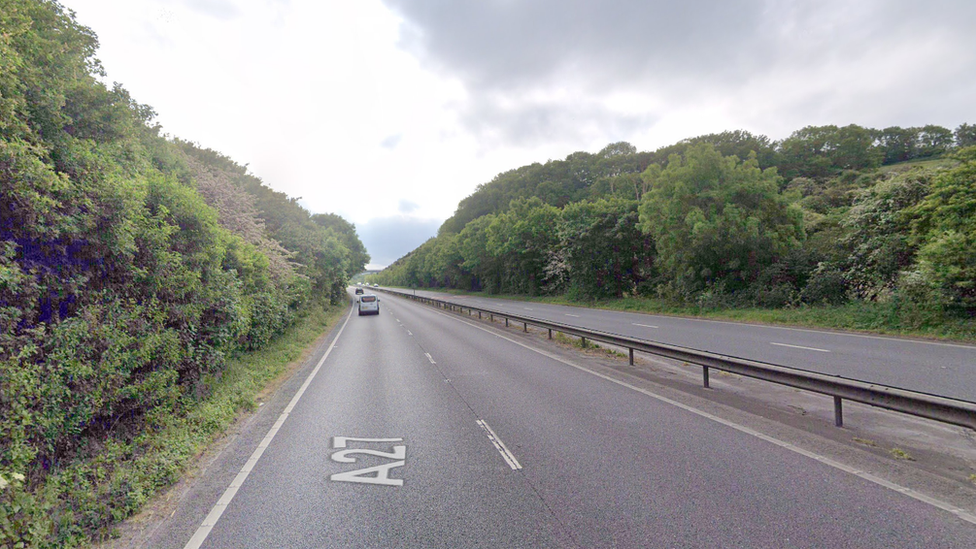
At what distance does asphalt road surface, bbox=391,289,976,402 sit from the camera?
308 inches

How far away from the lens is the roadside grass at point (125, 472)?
11.6 ft

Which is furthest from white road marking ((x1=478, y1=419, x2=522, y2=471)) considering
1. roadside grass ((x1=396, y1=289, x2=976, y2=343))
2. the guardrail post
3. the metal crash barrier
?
roadside grass ((x1=396, y1=289, x2=976, y2=343))

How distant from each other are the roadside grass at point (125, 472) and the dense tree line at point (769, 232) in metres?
19.3

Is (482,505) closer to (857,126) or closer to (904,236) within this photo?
(904,236)

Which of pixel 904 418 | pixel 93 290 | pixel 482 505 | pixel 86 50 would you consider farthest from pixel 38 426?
pixel 904 418

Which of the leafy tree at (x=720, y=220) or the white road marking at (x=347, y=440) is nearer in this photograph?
the white road marking at (x=347, y=440)

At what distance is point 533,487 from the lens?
4.10m

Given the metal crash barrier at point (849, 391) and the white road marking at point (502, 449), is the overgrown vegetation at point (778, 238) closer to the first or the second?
the metal crash barrier at point (849, 391)

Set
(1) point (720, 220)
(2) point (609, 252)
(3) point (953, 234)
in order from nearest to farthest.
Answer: (3) point (953, 234)
(1) point (720, 220)
(2) point (609, 252)

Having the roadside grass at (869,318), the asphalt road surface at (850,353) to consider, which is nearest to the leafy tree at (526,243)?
the roadside grass at (869,318)

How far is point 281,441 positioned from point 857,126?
73885 millimetres

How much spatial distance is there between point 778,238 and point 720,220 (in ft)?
9.79

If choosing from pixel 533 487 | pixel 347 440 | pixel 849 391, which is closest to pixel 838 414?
pixel 849 391

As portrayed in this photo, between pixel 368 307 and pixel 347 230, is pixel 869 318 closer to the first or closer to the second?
pixel 368 307
